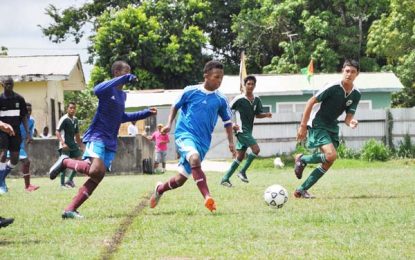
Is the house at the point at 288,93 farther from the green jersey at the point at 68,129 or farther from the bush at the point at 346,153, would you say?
the green jersey at the point at 68,129

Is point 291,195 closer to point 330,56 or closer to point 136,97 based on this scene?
point 136,97

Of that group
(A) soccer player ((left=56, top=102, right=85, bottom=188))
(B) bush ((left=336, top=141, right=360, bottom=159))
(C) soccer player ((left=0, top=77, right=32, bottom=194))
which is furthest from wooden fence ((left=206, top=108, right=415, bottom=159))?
(C) soccer player ((left=0, top=77, right=32, bottom=194))

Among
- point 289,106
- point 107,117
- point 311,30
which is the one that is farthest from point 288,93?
point 107,117

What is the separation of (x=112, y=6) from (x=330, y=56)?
16.0m

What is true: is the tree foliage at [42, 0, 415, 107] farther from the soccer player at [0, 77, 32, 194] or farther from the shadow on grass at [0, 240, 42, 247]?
the shadow on grass at [0, 240, 42, 247]

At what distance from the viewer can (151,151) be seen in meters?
26.6

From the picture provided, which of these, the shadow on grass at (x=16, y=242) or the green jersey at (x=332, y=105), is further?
the green jersey at (x=332, y=105)

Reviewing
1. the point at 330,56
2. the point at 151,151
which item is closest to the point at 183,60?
the point at 330,56

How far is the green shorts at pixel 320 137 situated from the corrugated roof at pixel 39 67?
17.4m

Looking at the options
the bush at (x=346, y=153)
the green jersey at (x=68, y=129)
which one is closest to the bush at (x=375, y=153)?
the bush at (x=346, y=153)

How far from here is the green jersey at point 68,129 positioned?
55.1 ft

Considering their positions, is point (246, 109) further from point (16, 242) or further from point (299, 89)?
point (299, 89)

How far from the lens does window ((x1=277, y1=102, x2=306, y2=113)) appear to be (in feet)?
116

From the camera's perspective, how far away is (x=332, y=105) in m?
11.4
